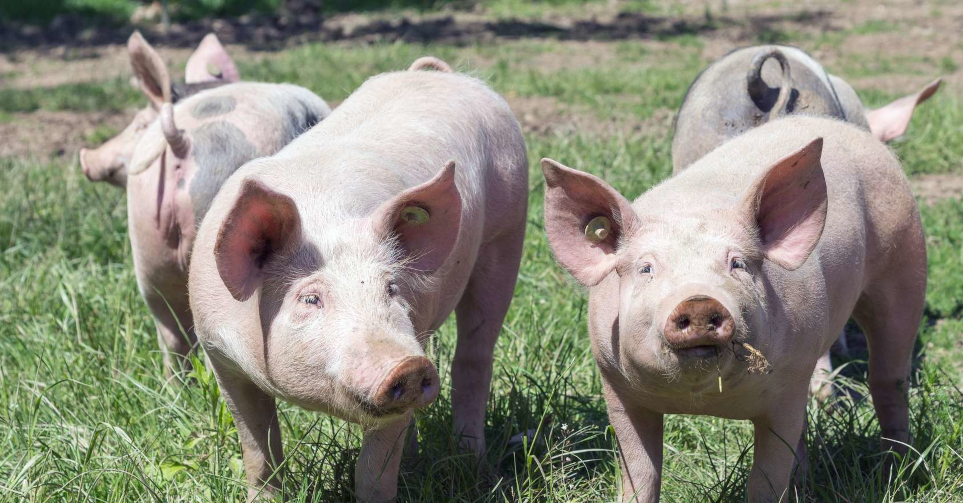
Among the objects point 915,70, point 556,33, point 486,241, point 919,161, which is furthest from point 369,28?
point 486,241

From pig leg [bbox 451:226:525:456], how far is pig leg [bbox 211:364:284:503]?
2.85ft

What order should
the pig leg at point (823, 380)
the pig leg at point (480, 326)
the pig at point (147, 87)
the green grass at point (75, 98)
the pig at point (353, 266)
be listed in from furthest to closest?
the green grass at point (75, 98)
the pig at point (147, 87)
the pig leg at point (823, 380)
the pig leg at point (480, 326)
the pig at point (353, 266)

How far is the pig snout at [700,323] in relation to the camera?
2564mm

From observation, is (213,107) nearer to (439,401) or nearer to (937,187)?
(439,401)

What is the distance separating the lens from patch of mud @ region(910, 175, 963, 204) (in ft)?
22.4

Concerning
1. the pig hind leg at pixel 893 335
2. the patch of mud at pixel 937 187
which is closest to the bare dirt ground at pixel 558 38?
the patch of mud at pixel 937 187

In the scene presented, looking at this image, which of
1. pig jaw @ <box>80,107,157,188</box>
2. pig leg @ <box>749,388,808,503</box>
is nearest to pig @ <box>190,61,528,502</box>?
pig leg @ <box>749,388,808,503</box>

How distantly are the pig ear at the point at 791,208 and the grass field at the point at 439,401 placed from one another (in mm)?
806

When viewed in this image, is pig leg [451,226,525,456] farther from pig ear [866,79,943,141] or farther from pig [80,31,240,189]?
pig ear [866,79,943,141]

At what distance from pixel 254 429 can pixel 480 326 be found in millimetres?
1134

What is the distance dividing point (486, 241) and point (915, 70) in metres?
7.60

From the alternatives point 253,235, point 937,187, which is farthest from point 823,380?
point 937,187

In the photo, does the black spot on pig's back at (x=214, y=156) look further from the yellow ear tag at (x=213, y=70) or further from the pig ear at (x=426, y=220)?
the pig ear at (x=426, y=220)

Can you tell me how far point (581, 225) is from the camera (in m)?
3.20
